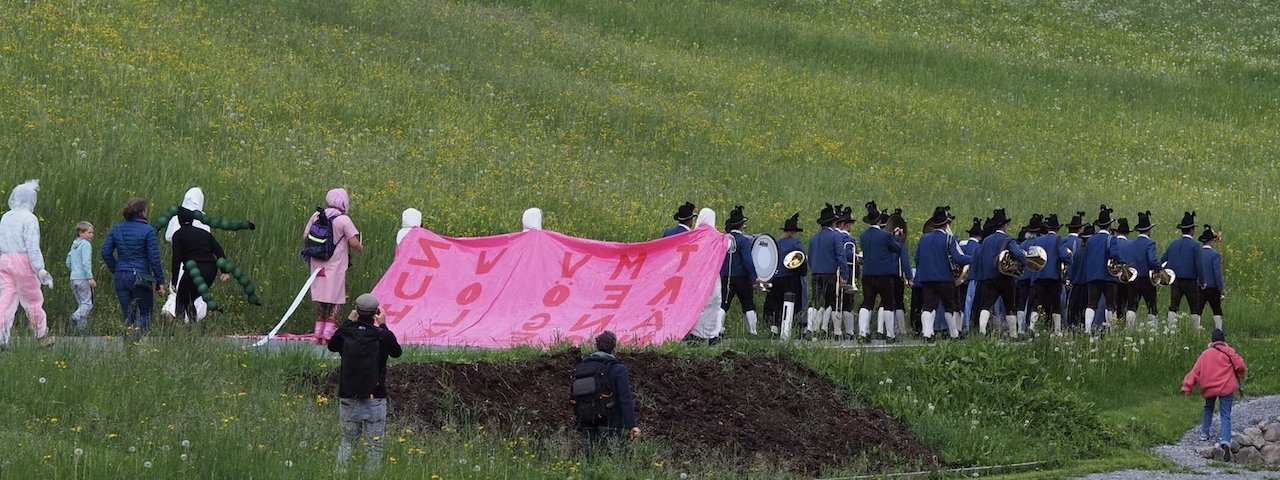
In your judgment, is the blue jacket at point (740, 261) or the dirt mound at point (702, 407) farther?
the blue jacket at point (740, 261)

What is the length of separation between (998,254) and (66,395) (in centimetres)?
1520

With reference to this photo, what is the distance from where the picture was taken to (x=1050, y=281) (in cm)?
2744

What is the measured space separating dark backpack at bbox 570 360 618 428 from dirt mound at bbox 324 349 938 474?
1.87m

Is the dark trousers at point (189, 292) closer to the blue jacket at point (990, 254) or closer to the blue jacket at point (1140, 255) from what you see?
the blue jacket at point (990, 254)

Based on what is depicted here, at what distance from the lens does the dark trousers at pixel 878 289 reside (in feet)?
83.0

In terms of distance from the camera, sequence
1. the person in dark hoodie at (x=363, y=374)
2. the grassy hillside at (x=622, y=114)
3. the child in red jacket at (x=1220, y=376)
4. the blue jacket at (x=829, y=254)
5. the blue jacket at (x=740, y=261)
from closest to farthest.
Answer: the person in dark hoodie at (x=363, y=374) → the child in red jacket at (x=1220, y=376) → the blue jacket at (x=740, y=261) → the blue jacket at (x=829, y=254) → the grassy hillside at (x=622, y=114)

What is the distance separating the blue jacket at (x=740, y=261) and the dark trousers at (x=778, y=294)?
831 mm

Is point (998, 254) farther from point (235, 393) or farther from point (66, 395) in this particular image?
point (66, 395)

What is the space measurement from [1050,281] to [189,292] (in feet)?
45.3

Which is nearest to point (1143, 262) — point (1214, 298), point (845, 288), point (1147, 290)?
point (1147, 290)

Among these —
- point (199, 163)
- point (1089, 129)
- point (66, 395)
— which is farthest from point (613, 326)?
point (1089, 129)

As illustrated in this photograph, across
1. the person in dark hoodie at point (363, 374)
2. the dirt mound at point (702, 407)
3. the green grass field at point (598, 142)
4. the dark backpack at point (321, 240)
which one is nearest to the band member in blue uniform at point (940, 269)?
the green grass field at point (598, 142)

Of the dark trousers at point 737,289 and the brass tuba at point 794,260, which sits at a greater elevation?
the brass tuba at point 794,260

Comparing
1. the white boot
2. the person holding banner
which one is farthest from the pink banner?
the white boot
